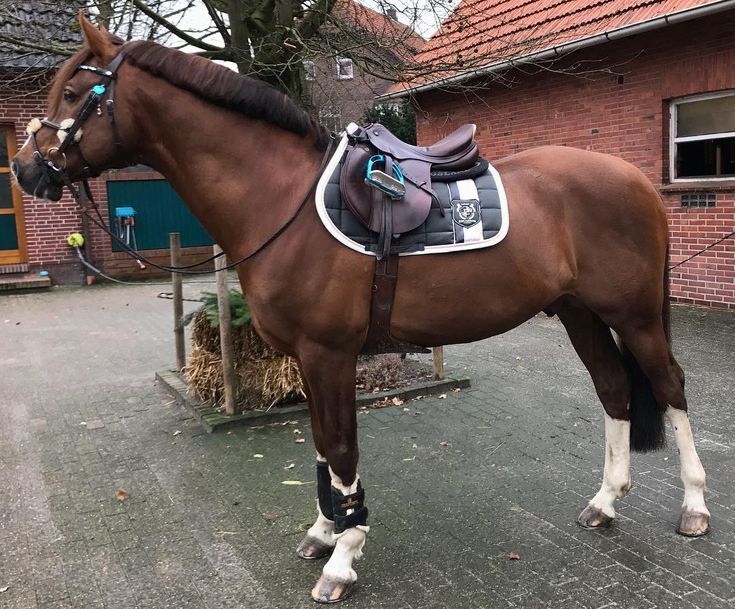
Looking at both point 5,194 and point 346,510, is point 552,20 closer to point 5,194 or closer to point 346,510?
point 346,510

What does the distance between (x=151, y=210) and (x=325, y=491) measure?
498 inches

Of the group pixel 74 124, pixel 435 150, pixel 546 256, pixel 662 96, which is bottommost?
pixel 546 256

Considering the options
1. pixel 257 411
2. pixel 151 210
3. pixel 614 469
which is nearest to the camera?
pixel 614 469

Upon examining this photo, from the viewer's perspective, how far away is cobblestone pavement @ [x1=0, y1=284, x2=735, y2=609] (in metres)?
2.93

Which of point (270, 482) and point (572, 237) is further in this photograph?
point (270, 482)

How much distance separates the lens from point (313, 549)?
10.6 ft

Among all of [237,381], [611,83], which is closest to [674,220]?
[611,83]

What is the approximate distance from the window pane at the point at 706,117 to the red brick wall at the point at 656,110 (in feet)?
0.68

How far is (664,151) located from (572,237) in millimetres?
6597

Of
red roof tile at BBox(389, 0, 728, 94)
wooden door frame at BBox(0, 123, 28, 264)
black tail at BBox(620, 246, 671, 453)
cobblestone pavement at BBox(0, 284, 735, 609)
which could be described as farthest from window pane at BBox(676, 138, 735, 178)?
wooden door frame at BBox(0, 123, 28, 264)

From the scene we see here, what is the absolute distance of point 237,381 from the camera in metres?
5.34

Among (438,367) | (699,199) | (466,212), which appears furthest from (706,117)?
(466,212)

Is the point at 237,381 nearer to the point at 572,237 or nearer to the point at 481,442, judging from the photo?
the point at 481,442

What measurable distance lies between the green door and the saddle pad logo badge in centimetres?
1228
